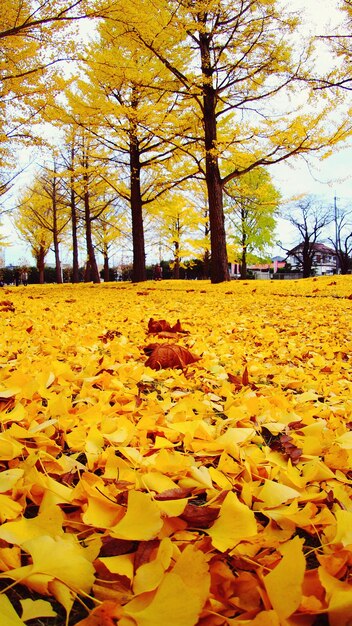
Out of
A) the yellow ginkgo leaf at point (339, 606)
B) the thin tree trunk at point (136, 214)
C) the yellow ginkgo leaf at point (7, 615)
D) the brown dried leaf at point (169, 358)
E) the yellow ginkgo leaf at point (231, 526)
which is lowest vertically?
the yellow ginkgo leaf at point (339, 606)

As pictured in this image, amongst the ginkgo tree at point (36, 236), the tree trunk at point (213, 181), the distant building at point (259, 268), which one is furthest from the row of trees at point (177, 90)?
the distant building at point (259, 268)

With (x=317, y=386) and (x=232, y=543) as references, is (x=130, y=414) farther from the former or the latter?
(x=317, y=386)

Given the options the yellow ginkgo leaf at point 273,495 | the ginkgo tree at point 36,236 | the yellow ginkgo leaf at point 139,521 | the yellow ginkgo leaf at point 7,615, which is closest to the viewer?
the yellow ginkgo leaf at point 7,615

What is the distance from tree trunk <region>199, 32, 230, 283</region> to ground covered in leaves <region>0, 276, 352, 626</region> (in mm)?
9032

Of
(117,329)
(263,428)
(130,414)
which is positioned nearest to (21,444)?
(130,414)

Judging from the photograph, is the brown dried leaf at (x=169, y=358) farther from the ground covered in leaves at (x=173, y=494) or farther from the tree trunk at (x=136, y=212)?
the tree trunk at (x=136, y=212)

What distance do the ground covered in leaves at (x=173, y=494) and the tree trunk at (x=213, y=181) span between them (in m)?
9.03

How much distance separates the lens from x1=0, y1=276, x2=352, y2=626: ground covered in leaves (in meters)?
0.59

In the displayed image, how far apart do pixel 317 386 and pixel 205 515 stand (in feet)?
3.98

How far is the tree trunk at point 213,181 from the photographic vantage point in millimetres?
10781

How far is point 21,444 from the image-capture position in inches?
41.2

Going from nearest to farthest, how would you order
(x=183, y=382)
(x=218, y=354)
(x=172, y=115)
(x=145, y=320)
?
(x=183, y=382), (x=218, y=354), (x=145, y=320), (x=172, y=115)

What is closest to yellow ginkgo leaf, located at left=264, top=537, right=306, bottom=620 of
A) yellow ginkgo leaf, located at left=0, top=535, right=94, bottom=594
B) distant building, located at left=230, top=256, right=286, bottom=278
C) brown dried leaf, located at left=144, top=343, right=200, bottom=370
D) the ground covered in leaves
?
the ground covered in leaves

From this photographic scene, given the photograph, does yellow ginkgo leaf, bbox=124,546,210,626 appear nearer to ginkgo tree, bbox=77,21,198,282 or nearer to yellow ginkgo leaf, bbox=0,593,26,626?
yellow ginkgo leaf, bbox=0,593,26,626
